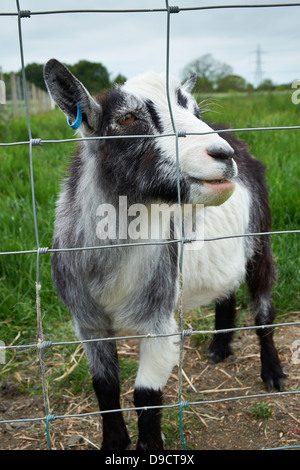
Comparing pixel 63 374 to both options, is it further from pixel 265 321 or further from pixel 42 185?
pixel 42 185

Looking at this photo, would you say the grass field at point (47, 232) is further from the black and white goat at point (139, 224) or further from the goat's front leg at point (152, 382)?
the goat's front leg at point (152, 382)

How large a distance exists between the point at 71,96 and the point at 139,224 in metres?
0.61

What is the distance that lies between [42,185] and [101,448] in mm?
2590

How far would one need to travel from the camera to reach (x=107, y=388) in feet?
8.32

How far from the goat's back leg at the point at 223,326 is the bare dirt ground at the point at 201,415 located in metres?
0.06

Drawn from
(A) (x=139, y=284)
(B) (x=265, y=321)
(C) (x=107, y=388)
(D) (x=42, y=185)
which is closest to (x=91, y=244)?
(A) (x=139, y=284)

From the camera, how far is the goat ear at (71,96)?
1829 millimetres

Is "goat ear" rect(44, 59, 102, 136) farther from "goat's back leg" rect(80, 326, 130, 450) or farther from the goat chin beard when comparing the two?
"goat's back leg" rect(80, 326, 130, 450)

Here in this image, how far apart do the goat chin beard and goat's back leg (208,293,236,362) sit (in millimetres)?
1491

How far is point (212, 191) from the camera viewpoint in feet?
6.31

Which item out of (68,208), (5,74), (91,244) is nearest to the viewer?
(91,244)

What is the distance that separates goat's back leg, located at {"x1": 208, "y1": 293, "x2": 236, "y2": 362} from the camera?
3311 mm

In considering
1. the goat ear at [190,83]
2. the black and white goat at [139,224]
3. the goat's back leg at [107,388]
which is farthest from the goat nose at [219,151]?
the goat's back leg at [107,388]

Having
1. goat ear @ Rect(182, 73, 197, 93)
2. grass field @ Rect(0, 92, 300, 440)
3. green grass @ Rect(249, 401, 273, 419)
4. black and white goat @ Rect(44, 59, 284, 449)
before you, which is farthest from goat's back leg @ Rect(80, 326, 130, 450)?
goat ear @ Rect(182, 73, 197, 93)
